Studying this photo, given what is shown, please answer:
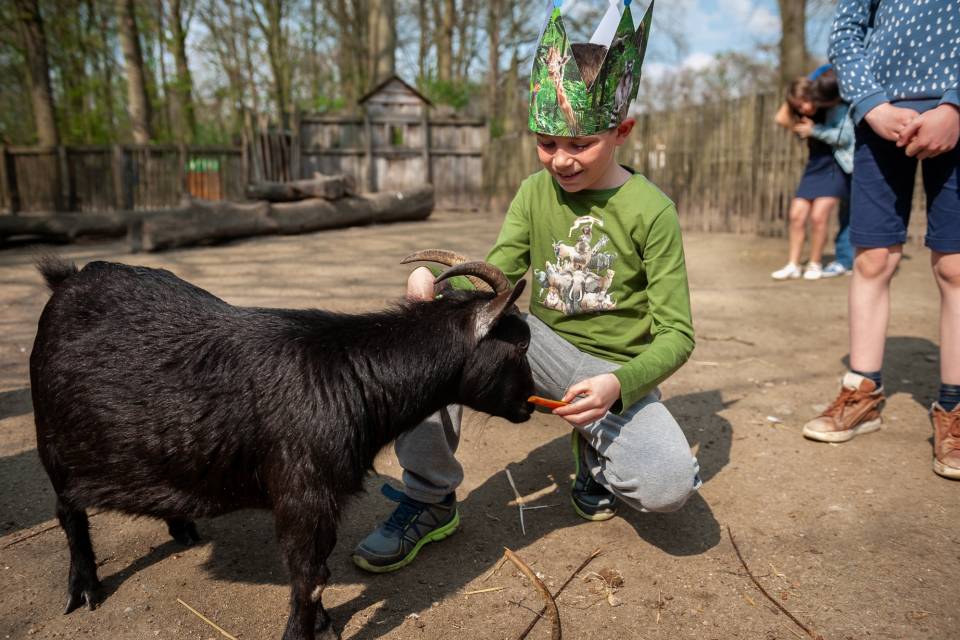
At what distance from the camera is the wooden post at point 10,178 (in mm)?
15312

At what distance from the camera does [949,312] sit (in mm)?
3336

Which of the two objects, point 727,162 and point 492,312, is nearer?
point 492,312

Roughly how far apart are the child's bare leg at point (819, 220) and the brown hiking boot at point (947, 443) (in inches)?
188

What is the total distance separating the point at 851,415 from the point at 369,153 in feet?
49.2

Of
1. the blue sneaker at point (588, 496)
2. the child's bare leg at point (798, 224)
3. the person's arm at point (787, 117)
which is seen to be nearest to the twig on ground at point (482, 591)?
the blue sneaker at point (588, 496)

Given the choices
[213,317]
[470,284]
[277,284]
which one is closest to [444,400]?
[470,284]

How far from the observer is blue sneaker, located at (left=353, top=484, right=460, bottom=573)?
2.58 m

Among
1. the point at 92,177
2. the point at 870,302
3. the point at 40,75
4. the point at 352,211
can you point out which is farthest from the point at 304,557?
the point at 40,75

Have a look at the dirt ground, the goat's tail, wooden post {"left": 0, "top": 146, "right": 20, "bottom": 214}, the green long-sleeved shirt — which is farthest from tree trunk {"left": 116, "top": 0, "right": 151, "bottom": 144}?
the green long-sleeved shirt

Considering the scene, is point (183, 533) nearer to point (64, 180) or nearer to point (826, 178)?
point (826, 178)

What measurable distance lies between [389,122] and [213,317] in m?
15.9

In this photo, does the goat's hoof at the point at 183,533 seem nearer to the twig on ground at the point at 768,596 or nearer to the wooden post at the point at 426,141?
the twig on ground at the point at 768,596

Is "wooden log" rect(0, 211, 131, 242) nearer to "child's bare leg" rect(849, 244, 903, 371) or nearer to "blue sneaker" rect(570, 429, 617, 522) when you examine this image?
"blue sneaker" rect(570, 429, 617, 522)

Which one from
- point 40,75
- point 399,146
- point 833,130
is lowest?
point 833,130
